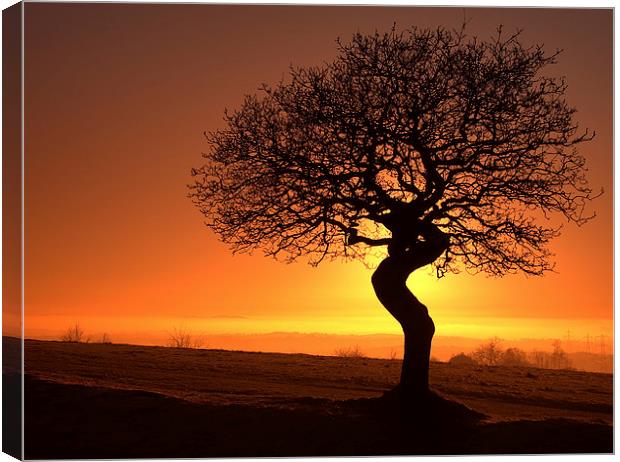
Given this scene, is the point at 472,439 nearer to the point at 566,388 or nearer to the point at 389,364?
the point at 566,388

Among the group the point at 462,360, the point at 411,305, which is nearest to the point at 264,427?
the point at 411,305

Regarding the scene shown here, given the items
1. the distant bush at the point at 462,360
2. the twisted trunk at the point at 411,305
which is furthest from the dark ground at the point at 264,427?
the distant bush at the point at 462,360

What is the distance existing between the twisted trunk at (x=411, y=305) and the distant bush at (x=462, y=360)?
976 centimetres

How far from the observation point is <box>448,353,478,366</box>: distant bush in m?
28.8

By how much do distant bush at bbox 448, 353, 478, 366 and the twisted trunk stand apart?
32.0 feet

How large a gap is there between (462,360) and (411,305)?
11.4 m

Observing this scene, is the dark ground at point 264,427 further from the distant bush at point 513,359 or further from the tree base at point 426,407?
the distant bush at point 513,359

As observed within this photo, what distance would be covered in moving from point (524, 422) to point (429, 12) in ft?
23.2

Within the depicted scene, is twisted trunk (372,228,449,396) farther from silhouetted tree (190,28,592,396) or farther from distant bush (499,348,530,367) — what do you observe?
distant bush (499,348,530,367)

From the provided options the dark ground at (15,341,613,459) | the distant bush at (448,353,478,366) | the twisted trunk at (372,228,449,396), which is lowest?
the dark ground at (15,341,613,459)

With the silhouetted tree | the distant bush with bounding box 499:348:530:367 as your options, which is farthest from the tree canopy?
the distant bush with bounding box 499:348:530:367

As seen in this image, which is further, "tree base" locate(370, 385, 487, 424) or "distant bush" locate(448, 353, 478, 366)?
"distant bush" locate(448, 353, 478, 366)

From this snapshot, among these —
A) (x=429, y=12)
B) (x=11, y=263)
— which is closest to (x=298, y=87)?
(x=429, y=12)

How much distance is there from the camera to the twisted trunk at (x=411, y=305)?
18.9 meters
